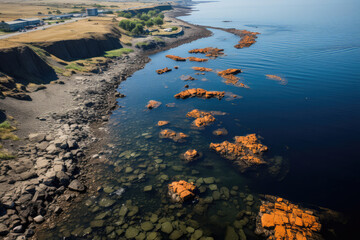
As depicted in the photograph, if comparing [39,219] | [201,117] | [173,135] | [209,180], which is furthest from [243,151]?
[39,219]

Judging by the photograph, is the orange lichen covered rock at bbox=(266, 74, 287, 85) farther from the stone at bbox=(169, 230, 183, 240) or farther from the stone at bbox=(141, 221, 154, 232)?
the stone at bbox=(141, 221, 154, 232)

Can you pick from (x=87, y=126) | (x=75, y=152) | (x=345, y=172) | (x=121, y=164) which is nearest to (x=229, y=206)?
(x=121, y=164)

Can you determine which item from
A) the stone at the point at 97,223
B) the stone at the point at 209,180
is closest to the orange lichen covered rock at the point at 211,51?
the stone at the point at 209,180

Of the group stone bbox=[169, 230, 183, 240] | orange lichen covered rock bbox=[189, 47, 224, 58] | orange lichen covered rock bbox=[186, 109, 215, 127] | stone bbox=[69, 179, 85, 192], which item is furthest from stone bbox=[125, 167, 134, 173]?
orange lichen covered rock bbox=[189, 47, 224, 58]

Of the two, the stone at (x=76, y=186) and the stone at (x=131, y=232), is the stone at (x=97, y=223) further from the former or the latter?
the stone at (x=76, y=186)

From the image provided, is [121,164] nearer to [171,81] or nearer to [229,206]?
[229,206]

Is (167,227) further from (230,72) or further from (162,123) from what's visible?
(230,72)
